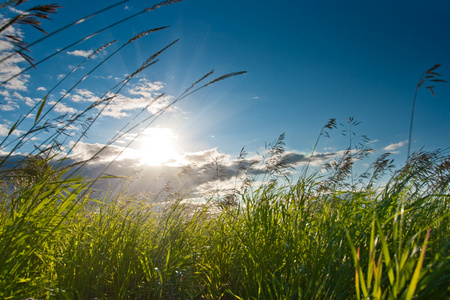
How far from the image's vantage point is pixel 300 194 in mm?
3172

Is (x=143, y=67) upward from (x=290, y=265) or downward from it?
upward

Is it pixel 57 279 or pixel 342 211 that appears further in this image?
pixel 342 211

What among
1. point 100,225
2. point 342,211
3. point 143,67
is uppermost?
point 143,67

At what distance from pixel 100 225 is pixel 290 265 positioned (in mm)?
1950

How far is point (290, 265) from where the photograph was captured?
242 centimetres

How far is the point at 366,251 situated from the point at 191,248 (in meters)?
1.81

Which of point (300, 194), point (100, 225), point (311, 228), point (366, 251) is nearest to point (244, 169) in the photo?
point (300, 194)

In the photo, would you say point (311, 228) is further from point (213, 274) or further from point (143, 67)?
point (143, 67)

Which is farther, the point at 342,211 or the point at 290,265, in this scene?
the point at 342,211

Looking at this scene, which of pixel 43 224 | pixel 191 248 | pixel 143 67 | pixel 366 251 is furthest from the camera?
pixel 191 248

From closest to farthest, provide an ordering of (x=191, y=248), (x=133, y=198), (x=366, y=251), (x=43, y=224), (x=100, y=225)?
(x=366, y=251) < (x=43, y=224) < (x=100, y=225) < (x=191, y=248) < (x=133, y=198)

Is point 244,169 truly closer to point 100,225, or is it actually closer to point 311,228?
Answer: point 311,228

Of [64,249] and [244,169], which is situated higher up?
[244,169]

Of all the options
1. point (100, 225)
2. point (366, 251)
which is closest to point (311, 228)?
point (366, 251)
